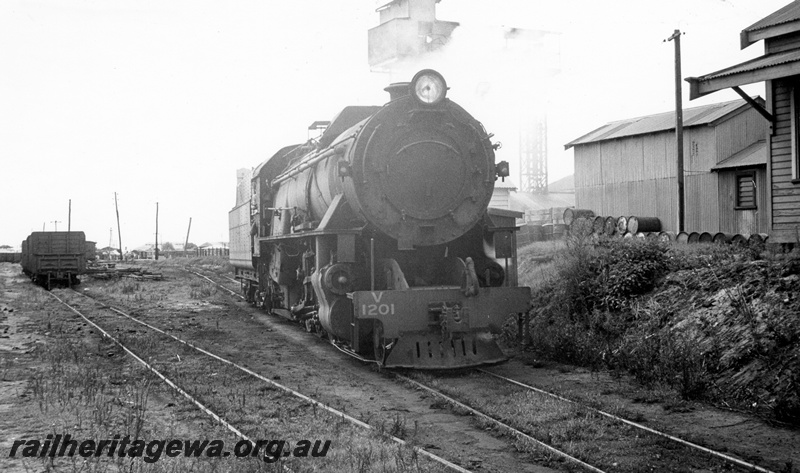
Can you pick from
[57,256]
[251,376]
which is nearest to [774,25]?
[251,376]

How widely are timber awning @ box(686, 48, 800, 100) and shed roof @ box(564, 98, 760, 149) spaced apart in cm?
1162

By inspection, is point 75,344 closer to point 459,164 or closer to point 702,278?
point 459,164

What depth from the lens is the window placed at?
23.3m

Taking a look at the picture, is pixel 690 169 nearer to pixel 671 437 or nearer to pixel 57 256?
pixel 671 437

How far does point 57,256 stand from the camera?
28.7 m

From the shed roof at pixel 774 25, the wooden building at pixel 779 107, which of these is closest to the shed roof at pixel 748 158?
the shed roof at pixel 774 25

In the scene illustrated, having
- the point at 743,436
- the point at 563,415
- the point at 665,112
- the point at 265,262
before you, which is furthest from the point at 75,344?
the point at 665,112

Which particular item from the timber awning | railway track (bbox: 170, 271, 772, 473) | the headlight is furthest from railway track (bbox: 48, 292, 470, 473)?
the timber awning

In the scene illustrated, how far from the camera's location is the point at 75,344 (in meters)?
12.1

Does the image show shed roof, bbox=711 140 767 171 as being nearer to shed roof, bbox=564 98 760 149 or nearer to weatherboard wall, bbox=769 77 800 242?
shed roof, bbox=564 98 760 149

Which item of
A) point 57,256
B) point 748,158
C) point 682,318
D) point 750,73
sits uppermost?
point 750,73

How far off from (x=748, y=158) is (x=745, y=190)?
3.64 ft

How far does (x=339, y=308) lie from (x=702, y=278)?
17.6ft

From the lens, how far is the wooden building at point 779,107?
13.6 m
